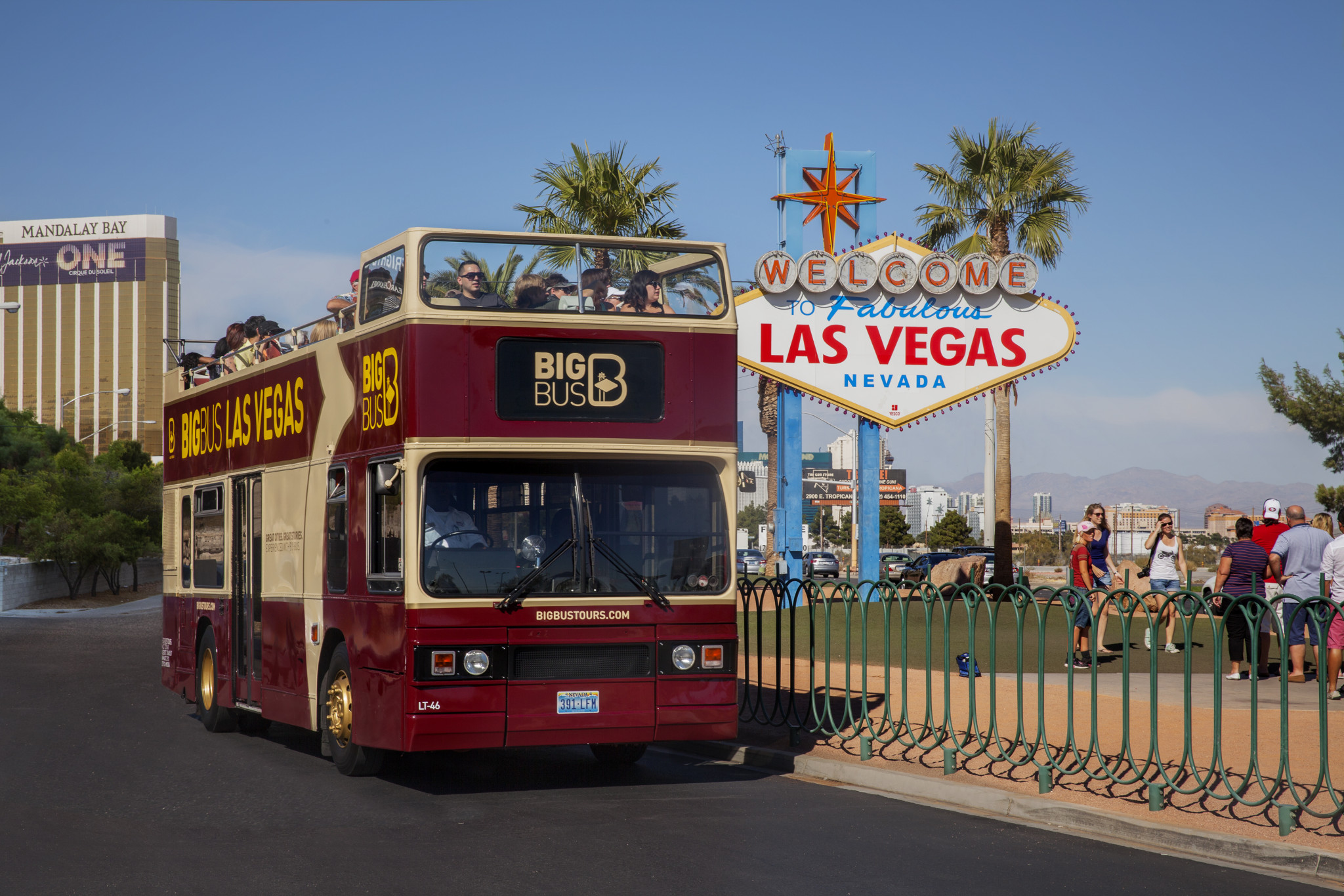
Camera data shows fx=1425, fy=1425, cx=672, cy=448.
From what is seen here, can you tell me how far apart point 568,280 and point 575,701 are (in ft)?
9.74

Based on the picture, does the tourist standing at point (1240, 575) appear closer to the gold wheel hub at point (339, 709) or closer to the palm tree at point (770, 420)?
the gold wheel hub at point (339, 709)

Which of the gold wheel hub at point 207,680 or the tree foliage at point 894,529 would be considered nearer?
the gold wheel hub at point 207,680

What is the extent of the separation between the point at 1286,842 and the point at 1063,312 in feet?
49.1

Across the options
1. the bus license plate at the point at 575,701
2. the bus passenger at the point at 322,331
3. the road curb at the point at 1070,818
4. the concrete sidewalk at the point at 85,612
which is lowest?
the concrete sidewalk at the point at 85,612

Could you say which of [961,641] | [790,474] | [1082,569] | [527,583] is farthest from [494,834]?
[790,474]

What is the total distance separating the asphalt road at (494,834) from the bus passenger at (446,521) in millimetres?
1790

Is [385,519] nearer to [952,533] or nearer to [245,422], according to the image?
[245,422]

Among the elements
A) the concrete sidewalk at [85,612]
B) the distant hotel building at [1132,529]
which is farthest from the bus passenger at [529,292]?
the concrete sidewalk at [85,612]

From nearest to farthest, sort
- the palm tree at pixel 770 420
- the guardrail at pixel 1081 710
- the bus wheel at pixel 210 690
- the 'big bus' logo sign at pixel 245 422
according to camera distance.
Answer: the guardrail at pixel 1081 710 < the 'big bus' logo sign at pixel 245 422 < the bus wheel at pixel 210 690 < the palm tree at pixel 770 420

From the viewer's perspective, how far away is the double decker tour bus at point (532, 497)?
966cm

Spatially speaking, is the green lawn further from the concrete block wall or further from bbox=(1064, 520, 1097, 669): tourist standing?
the concrete block wall

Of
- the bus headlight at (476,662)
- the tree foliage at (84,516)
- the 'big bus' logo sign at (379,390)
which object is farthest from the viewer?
the tree foliage at (84,516)

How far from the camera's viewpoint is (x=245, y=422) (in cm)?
1361

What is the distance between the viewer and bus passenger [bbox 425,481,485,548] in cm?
966
